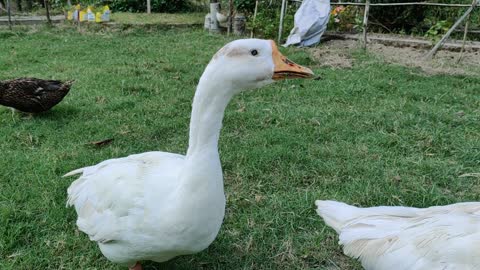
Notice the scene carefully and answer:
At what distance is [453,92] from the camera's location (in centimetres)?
602

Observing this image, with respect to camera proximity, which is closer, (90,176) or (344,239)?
(344,239)

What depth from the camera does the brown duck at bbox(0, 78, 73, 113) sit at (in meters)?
5.04

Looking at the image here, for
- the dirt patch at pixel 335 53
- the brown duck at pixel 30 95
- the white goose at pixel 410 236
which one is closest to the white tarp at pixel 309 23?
the dirt patch at pixel 335 53

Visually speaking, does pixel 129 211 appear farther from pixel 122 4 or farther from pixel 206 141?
pixel 122 4

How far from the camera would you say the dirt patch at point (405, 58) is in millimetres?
7516

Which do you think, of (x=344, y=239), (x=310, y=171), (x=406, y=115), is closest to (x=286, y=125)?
(x=310, y=171)

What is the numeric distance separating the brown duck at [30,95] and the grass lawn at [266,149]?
161 millimetres

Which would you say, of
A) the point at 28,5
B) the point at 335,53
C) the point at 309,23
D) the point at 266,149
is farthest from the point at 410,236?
the point at 28,5

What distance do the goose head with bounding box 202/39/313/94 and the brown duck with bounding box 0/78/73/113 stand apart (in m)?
3.57

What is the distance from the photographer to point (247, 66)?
2.13 meters

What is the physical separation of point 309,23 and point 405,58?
2459 mm

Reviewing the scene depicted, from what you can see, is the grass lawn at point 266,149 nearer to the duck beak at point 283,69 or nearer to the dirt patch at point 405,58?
the dirt patch at point 405,58

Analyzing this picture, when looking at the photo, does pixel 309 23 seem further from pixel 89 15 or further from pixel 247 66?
pixel 247 66

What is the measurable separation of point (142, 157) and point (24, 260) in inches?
39.2
